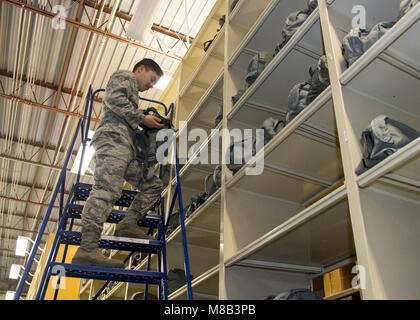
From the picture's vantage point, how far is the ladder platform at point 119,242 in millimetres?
3268

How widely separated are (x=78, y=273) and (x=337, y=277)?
7.01ft

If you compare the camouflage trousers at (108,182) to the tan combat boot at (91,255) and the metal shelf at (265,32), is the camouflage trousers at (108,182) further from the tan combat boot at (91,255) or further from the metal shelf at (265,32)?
the metal shelf at (265,32)

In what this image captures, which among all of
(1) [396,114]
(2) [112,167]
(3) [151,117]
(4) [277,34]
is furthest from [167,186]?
(1) [396,114]

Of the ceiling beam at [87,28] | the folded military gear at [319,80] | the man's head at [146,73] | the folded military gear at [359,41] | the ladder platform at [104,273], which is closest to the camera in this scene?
the folded military gear at [359,41]

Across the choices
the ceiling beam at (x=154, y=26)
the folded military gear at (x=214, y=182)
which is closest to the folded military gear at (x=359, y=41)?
the folded military gear at (x=214, y=182)

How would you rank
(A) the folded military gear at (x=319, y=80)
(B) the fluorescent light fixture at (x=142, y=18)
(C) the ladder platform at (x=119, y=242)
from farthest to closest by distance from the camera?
(B) the fluorescent light fixture at (x=142, y=18), (C) the ladder platform at (x=119, y=242), (A) the folded military gear at (x=319, y=80)

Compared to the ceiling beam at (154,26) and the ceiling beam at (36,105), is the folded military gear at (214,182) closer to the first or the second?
the ceiling beam at (154,26)

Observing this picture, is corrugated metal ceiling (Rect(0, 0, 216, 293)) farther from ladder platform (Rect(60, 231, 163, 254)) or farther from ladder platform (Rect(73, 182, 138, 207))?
ladder platform (Rect(60, 231, 163, 254))

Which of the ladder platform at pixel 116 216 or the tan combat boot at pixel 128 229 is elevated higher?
the ladder platform at pixel 116 216

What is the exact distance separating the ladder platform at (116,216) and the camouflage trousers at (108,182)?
15cm

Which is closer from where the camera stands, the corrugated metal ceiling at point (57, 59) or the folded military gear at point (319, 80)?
the folded military gear at point (319, 80)

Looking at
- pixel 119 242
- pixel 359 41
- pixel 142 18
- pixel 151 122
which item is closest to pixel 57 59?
pixel 142 18

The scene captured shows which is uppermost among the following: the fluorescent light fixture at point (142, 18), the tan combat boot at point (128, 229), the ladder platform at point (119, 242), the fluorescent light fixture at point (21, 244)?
the fluorescent light fixture at point (142, 18)

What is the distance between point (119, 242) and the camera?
11.0 feet
